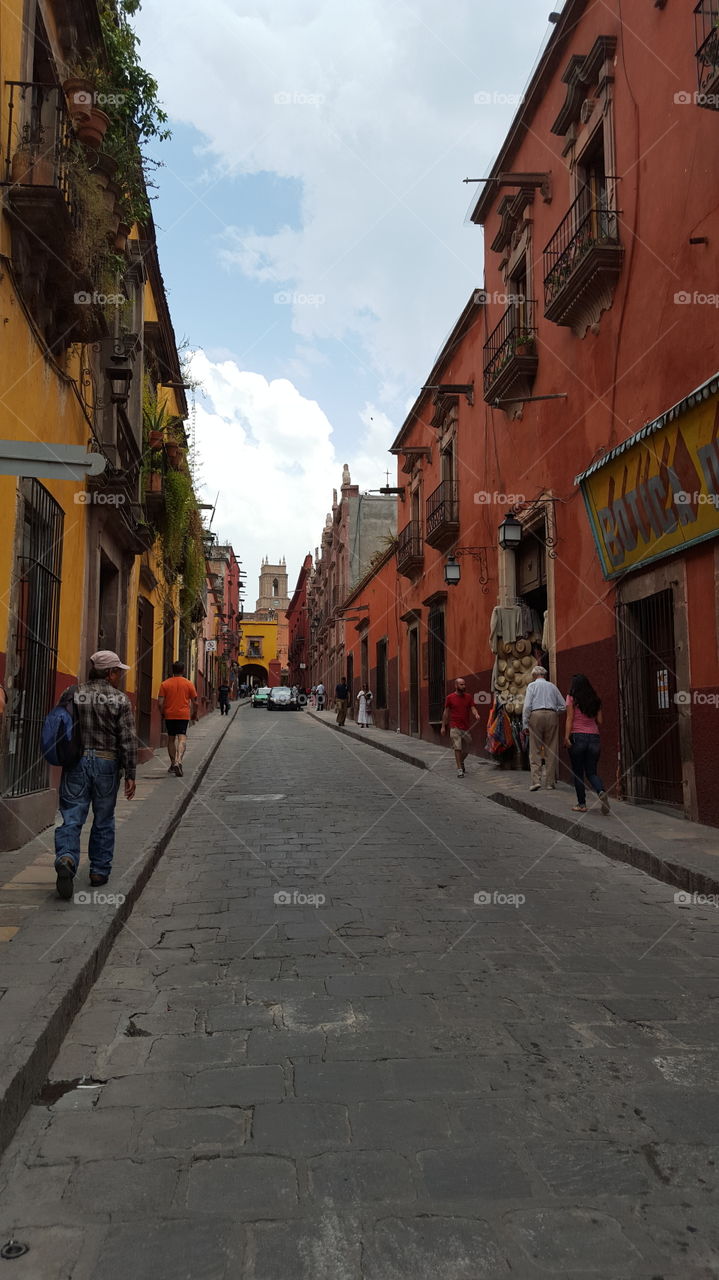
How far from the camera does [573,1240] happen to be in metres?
2.34

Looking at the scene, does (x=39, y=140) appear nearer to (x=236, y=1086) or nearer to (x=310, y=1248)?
(x=236, y=1086)

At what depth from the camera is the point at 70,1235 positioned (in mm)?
2361

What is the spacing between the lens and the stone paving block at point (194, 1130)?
2.79 meters

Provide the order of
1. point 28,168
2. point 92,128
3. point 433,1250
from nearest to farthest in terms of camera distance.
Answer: point 433,1250, point 28,168, point 92,128

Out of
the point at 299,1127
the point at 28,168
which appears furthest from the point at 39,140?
the point at 299,1127

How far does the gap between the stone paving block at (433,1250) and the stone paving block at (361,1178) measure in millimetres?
116

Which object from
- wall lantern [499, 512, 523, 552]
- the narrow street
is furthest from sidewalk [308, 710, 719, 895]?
wall lantern [499, 512, 523, 552]

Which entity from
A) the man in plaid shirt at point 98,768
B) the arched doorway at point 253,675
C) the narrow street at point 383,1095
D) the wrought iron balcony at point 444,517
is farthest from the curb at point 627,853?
the arched doorway at point 253,675

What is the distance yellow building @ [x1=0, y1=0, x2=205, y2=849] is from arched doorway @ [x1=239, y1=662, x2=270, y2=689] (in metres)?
85.1

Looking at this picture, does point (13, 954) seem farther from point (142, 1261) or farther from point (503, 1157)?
point (503, 1157)

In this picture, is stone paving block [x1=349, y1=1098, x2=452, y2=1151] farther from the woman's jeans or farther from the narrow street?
the woman's jeans

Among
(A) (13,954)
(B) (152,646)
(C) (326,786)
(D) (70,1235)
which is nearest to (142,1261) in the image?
(D) (70,1235)

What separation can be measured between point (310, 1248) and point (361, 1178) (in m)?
0.33

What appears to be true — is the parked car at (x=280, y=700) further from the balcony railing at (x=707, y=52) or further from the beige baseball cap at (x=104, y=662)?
the beige baseball cap at (x=104, y=662)
